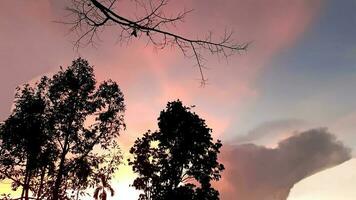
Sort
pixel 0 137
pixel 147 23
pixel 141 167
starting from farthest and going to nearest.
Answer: pixel 141 167
pixel 0 137
pixel 147 23

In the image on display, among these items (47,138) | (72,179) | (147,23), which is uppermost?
(47,138)

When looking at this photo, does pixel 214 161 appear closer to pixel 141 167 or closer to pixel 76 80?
pixel 141 167

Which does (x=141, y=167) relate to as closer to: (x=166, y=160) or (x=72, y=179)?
(x=166, y=160)

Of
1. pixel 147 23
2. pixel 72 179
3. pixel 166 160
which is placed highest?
pixel 166 160

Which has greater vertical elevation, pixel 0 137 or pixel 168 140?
pixel 168 140

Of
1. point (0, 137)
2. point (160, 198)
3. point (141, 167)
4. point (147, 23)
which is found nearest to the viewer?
point (147, 23)

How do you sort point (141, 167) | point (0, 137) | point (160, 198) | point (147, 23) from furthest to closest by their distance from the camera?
1. point (141, 167)
2. point (160, 198)
3. point (0, 137)
4. point (147, 23)

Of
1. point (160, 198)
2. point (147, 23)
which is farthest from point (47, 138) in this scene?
point (147, 23)

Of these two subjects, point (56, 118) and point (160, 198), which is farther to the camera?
point (160, 198)

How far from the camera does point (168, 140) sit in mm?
43531

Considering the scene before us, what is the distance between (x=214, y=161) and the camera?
141 feet

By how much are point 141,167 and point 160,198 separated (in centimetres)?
461

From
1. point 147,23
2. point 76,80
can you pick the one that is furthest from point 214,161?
point 147,23

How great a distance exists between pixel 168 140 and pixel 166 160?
1.95m
